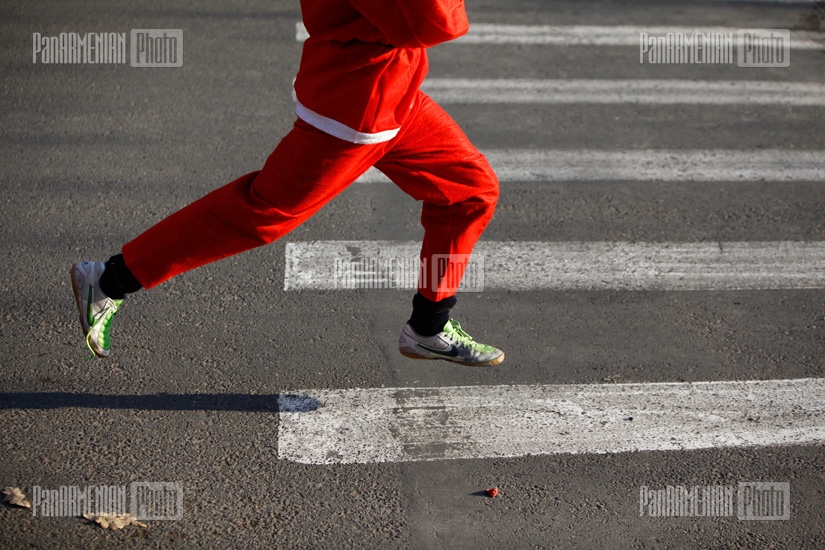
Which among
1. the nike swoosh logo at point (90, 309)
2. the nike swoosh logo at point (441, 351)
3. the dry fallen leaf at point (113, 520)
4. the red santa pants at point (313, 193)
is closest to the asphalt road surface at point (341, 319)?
the dry fallen leaf at point (113, 520)

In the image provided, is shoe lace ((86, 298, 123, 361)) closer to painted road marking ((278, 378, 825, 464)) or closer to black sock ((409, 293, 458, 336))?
painted road marking ((278, 378, 825, 464))

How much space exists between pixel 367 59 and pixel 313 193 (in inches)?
21.2

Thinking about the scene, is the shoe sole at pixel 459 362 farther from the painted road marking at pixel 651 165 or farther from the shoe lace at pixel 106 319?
the painted road marking at pixel 651 165

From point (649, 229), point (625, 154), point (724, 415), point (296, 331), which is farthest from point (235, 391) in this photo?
point (625, 154)

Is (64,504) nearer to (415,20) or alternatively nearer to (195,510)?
(195,510)

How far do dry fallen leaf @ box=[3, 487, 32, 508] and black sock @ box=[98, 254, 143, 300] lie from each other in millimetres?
808

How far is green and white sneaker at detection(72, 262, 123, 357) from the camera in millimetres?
3344

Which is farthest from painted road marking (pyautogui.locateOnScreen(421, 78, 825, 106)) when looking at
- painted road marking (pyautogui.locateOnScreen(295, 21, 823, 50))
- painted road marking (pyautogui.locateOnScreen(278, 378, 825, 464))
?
painted road marking (pyautogui.locateOnScreen(278, 378, 825, 464))

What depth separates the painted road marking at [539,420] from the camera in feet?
11.2

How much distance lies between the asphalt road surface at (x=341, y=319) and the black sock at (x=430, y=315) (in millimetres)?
264

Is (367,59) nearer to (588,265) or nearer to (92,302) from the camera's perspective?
(92,302)

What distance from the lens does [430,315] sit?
365cm

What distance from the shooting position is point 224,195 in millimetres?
3062

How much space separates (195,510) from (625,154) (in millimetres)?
3839
